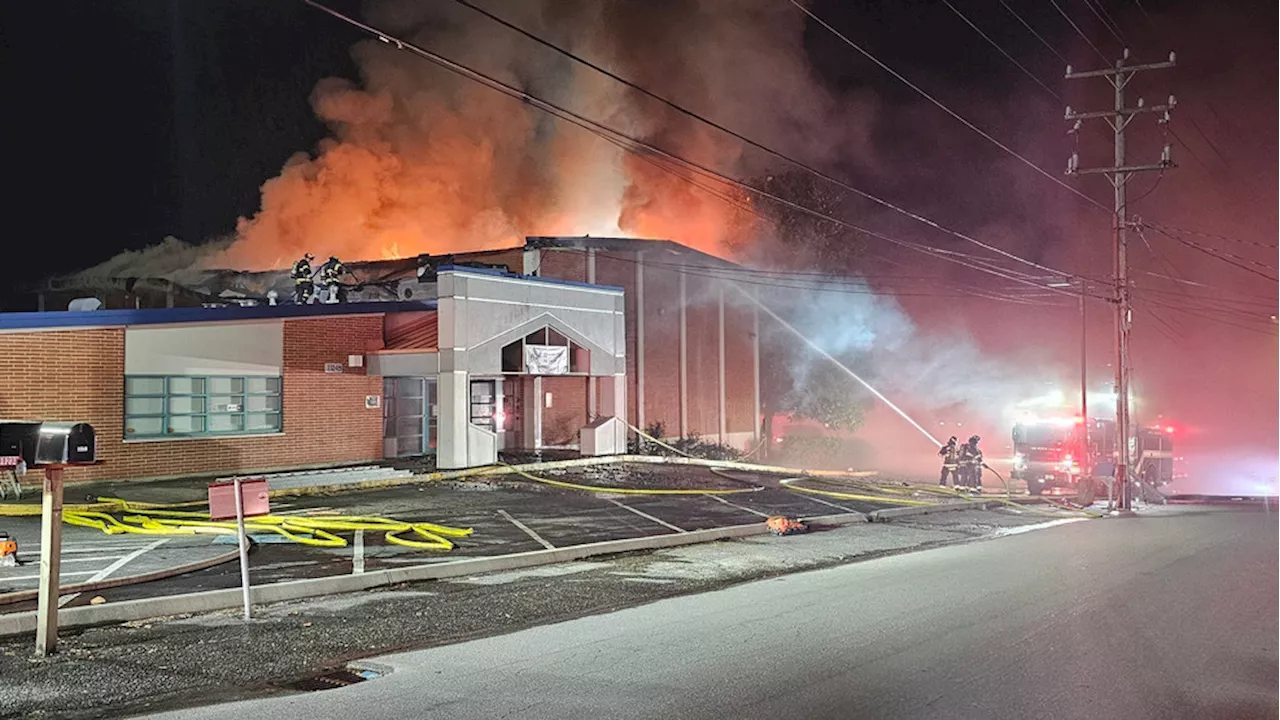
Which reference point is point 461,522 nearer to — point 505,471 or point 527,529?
point 527,529

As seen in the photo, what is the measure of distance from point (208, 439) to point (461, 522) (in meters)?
7.60

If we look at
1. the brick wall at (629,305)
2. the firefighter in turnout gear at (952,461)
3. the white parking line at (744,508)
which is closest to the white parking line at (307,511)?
the white parking line at (744,508)

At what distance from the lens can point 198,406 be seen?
19.8 m

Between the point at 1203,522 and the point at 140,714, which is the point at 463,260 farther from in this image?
the point at 140,714

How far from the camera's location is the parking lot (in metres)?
10.6

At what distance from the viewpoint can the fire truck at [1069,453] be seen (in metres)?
26.8

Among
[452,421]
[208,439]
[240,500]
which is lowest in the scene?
[240,500]

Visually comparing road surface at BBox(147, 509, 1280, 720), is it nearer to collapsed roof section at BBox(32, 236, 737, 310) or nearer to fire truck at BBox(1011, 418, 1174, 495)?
fire truck at BBox(1011, 418, 1174, 495)

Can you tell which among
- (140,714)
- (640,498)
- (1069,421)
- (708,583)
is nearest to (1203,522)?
(1069,421)

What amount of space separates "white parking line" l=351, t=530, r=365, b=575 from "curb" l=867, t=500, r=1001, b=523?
9466 mm

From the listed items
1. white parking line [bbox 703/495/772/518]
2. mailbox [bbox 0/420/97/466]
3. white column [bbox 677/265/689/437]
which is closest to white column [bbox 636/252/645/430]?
white column [bbox 677/265/689/437]

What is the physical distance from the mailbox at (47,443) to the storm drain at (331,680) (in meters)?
2.23

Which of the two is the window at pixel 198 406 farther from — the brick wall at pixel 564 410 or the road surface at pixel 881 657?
the road surface at pixel 881 657

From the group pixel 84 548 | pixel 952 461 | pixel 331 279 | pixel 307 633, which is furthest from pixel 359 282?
pixel 307 633
